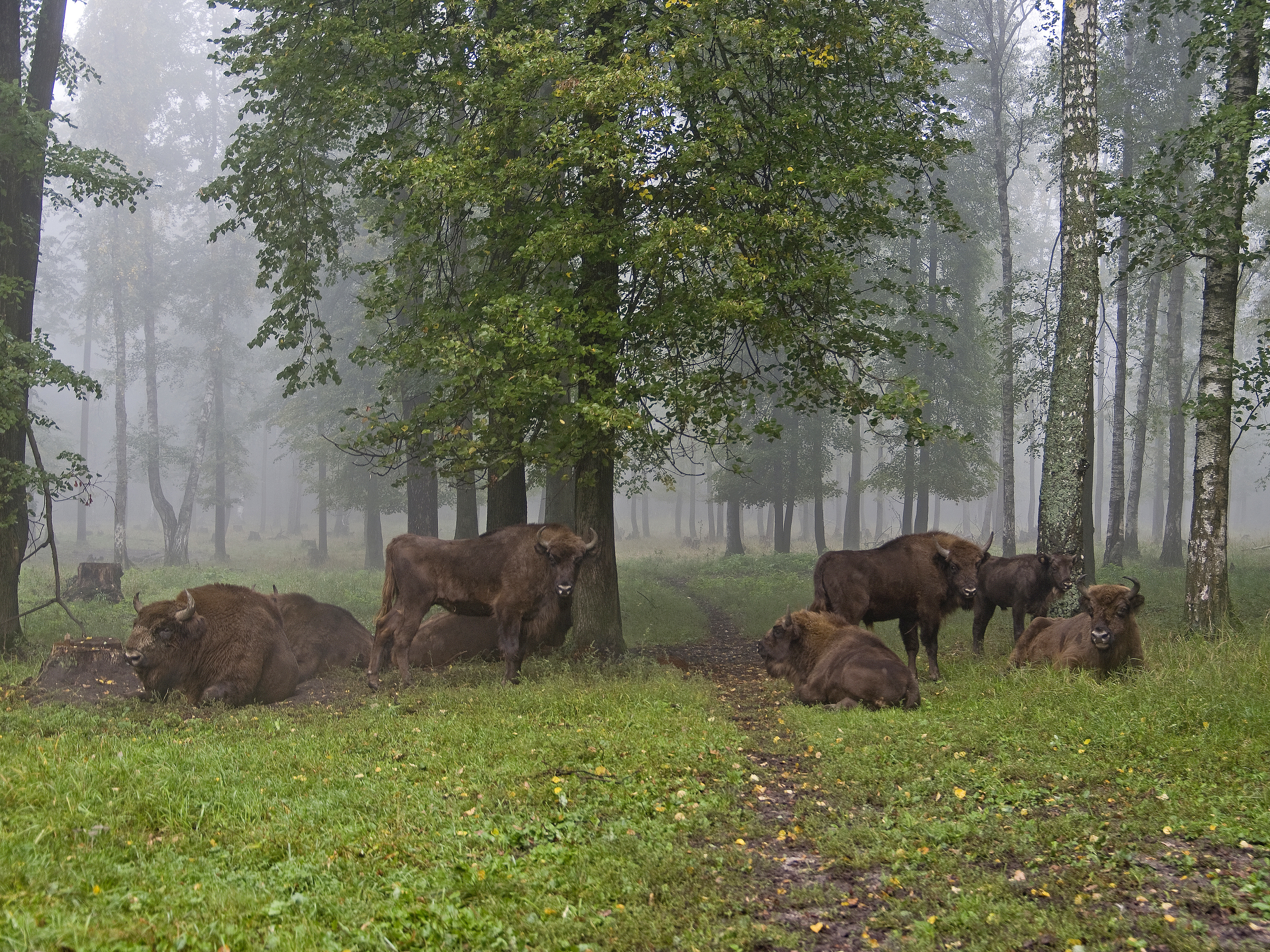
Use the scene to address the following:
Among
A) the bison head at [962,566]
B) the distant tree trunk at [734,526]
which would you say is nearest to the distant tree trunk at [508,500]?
the bison head at [962,566]

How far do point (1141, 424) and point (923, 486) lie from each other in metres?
6.77

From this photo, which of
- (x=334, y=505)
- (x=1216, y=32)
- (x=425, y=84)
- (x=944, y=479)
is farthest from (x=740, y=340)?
(x=334, y=505)

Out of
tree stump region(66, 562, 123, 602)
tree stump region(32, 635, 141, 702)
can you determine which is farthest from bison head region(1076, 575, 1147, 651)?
tree stump region(66, 562, 123, 602)

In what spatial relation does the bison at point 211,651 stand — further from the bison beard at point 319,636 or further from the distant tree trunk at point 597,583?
the distant tree trunk at point 597,583

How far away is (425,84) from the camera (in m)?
13.7

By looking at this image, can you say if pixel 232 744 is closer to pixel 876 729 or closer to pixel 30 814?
pixel 30 814

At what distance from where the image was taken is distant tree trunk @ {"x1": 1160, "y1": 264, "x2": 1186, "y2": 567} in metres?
24.4

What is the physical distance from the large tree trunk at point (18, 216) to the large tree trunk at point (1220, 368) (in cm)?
1497

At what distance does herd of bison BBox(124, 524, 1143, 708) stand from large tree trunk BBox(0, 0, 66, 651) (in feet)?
10.3

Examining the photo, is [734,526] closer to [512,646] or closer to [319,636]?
[319,636]

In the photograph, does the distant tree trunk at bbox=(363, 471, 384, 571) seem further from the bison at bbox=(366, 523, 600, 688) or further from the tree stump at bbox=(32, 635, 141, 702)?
the tree stump at bbox=(32, 635, 141, 702)

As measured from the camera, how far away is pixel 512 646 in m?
12.1

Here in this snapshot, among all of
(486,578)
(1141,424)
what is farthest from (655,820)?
(1141,424)

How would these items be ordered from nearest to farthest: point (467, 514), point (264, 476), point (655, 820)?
1. point (655, 820)
2. point (467, 514)
3. point (264, 476)
